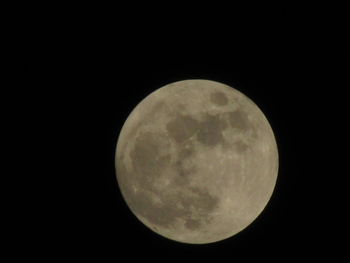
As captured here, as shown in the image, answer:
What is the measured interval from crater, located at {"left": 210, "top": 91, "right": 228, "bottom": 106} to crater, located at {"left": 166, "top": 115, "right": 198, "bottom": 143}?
53cm

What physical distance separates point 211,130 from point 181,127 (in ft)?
1.39

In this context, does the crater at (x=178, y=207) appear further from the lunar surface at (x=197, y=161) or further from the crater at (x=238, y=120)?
the crater at (x=238, y=120)

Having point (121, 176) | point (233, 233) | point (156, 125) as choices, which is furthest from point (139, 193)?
point (233, 233)

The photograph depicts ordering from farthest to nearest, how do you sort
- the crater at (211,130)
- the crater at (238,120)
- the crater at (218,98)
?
the crater at (218,98) < the crater at (238,120) < the crater at (211,130)

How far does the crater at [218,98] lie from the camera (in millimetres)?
7057

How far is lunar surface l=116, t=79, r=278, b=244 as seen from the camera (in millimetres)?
6652

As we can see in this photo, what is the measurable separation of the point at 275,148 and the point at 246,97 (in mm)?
930

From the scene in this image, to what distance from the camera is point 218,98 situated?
7.13 m

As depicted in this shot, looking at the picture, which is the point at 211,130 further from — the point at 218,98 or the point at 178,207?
the point at 178,207

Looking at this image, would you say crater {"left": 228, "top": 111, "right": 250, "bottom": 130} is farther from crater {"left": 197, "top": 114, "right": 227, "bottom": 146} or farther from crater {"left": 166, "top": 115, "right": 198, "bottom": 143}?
crater {"left": 166, "top": 115, "right": 198, "bottom": 143}

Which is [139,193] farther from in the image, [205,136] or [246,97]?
[246,97]

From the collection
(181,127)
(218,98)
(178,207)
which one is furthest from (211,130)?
(178,207)

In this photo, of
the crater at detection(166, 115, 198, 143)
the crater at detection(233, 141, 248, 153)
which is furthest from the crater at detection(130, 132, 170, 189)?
the crater at detection(233, 141, 248, 153)

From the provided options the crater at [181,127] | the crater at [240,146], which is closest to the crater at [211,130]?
the crater at [181,127]
